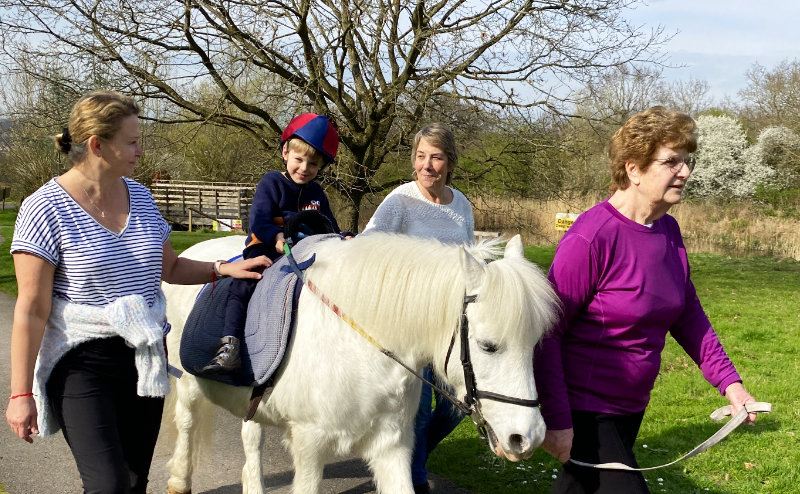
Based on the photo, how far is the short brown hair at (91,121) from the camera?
2492 mm

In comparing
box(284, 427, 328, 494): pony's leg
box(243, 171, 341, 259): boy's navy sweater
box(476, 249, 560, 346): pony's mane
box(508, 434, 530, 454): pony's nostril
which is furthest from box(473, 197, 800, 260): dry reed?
box(508, 434, 530, 454): pony's nostril

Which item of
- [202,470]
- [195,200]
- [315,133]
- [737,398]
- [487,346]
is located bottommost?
[195,200]

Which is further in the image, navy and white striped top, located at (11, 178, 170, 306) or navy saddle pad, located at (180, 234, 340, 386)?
navy saddle pad, located at (180, 234, 340, 386)

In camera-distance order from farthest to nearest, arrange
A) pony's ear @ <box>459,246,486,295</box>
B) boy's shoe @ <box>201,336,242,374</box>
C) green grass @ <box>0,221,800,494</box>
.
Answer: green grass @ <box>0,221,800,494</box>, boy's shoe @ <box>201,336,242,374</box>, pony's ear @ <box>459,246,486,295</box>

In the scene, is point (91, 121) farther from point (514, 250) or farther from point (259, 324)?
point (514, 250)

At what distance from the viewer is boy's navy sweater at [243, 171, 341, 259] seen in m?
3.51

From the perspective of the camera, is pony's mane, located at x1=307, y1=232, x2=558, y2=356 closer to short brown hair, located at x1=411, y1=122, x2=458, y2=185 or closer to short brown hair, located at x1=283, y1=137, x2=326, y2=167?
short brown hair, located at x1=283, y1=137, x2=326, y2=167

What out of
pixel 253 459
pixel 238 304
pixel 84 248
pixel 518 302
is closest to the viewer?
pixel 518 302

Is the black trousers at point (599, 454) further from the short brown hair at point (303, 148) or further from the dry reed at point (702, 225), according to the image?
the dry reed at point (702, 225)

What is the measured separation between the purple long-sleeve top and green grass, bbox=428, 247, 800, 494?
1.89 meters

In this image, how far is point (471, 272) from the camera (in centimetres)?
250

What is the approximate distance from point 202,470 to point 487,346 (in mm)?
2815

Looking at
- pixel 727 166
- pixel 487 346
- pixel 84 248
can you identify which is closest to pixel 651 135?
pixel 487 346

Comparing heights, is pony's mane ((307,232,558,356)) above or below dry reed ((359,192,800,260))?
above
